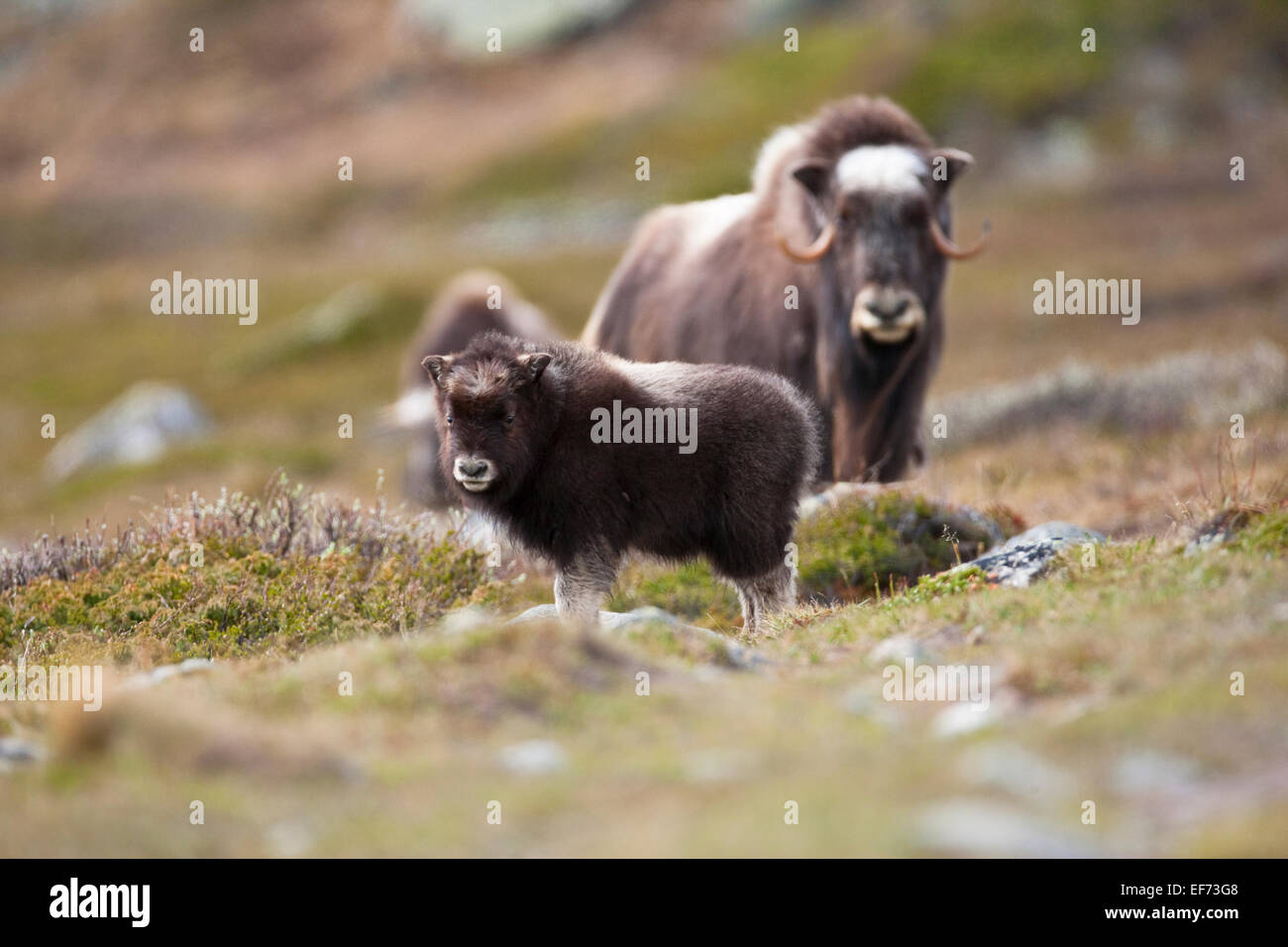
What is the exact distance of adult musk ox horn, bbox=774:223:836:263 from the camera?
9578 mm

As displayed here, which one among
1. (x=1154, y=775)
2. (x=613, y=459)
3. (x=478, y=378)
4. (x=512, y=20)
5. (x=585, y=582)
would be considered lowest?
(x=1154, y=775)

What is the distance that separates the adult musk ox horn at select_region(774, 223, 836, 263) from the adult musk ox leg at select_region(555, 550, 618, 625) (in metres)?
3.45

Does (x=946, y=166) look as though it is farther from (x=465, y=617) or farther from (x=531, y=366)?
(x=465, y=617)

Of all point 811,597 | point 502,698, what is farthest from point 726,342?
point 502,698

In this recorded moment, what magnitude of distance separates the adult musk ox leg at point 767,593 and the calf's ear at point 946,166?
3.50 m

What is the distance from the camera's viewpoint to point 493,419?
22.5 ft

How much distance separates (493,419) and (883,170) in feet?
12.8

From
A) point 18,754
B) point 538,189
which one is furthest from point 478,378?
point 538,189

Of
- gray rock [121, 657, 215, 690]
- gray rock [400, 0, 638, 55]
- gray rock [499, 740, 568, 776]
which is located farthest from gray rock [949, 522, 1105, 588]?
gray rock [400, 0, 638, 55]

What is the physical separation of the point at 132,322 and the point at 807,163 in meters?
29.3

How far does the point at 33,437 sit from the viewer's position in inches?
1089

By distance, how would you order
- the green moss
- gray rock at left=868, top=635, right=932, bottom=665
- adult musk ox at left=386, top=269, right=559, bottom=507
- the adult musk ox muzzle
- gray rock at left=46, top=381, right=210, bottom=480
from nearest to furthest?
gray rock at left=868, top=635, right=932, bottom=665, the green moss, the adult musk ox muzzle, adult musk ox at left=386, top=269, right=559, bottom=507, gray rock at left=46, top=381, right=210, bottom=480

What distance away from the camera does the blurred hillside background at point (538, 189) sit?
20359 mm

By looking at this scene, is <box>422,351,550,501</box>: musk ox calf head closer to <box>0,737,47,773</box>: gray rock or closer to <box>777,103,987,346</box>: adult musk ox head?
<box>0,737,47,773</box>: gray rock
